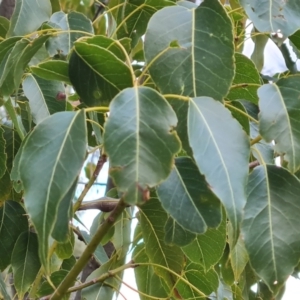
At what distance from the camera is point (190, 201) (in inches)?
20.7

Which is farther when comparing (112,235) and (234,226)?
(112,235)

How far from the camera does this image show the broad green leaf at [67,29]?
2.41 ft

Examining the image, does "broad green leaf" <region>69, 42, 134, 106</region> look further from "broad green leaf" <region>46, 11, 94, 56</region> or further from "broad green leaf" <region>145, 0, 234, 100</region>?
"broad green leaf" <region>46, 11, 94, 56</region>

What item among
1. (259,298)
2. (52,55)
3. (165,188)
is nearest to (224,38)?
(165,188)

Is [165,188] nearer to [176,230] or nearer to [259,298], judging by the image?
[176,230]

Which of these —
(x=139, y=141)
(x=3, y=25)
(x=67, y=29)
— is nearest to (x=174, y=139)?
(x=139, y=141)

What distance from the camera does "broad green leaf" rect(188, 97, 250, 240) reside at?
0.45 meters

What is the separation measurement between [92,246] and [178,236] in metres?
0.14

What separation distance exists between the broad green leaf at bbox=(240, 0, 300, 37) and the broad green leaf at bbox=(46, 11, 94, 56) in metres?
0.23

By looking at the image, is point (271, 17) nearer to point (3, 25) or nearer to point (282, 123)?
point (282, 123)

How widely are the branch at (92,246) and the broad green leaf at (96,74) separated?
0.12 m

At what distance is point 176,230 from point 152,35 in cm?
22

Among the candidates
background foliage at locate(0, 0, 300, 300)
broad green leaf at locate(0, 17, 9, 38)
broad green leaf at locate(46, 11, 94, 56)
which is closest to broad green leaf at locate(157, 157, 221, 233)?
background foliage at locate(0, 0, 300, 300)

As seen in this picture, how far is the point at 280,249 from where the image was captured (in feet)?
1.62
